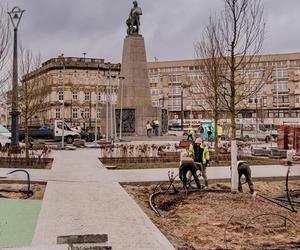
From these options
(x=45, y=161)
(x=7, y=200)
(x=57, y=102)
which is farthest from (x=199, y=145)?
(x=57, y=102)

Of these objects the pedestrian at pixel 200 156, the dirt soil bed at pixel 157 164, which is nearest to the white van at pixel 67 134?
the dirt soil bed at pixel 157 164

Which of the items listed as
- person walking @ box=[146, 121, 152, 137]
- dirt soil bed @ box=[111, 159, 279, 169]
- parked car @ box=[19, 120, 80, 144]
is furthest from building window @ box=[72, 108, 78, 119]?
dirt soil bed @ box=[111, 159, 279, 169]

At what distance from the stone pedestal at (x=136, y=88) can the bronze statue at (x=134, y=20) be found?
748mm

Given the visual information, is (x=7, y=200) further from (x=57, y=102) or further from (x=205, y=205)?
(x=57, y=102)

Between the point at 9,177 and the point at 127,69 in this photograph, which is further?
the point at 127,69

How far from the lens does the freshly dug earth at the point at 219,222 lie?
7570 mm

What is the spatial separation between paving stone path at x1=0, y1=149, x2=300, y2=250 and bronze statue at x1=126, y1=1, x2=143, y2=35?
81.0ft

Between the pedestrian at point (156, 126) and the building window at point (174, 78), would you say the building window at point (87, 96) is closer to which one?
the building window at point (174, 78)

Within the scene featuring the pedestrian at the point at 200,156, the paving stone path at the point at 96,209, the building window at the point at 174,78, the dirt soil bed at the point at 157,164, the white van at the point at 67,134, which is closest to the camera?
the paving stone path at the point at 96,209

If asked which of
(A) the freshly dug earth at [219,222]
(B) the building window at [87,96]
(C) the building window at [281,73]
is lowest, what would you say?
(A) the freshly dug earth at [219,222]

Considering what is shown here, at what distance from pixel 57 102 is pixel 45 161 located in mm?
68958

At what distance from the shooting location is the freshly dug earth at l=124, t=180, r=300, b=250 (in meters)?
7.57

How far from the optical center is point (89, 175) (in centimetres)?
1585

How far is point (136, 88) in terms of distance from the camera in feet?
128
